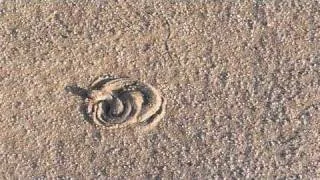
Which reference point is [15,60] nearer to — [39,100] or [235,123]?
[39,100]

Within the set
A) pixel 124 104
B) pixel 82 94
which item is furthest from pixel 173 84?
pixel 82 94

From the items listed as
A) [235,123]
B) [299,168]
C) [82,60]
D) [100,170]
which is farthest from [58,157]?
[299,168]
